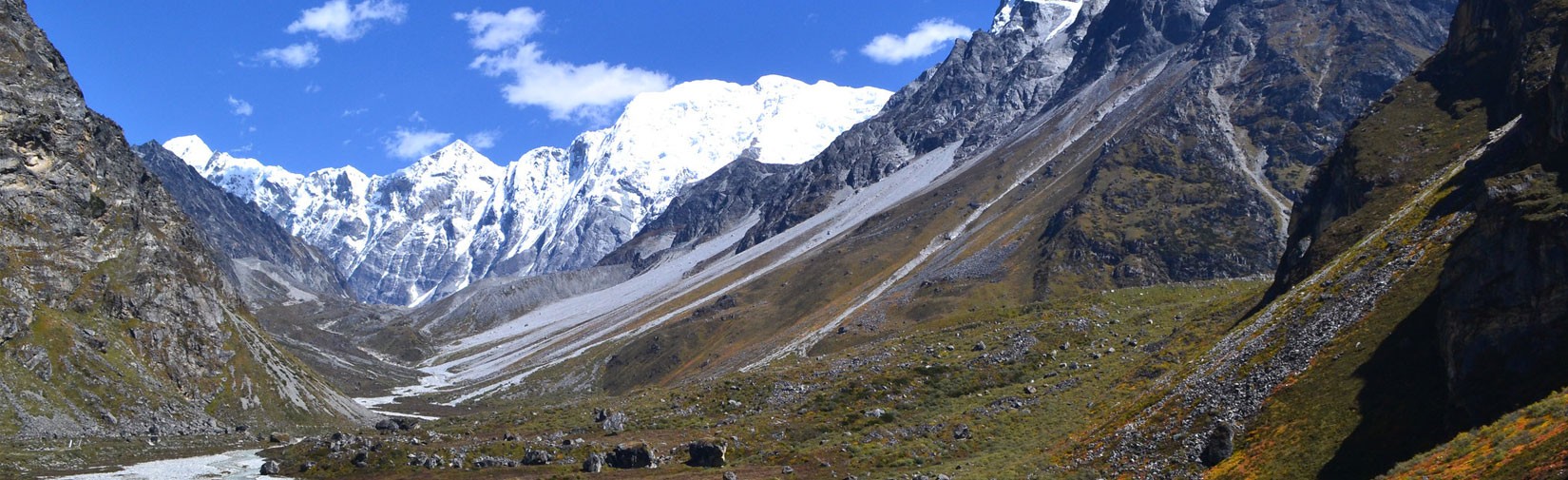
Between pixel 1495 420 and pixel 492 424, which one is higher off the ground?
pixel 492 424

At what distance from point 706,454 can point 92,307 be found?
100745 millimetres

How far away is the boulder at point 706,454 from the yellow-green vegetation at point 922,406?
129cm

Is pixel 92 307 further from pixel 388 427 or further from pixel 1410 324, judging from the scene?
pixel 1410 324

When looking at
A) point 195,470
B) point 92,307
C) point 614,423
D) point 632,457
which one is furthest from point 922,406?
point 92,307

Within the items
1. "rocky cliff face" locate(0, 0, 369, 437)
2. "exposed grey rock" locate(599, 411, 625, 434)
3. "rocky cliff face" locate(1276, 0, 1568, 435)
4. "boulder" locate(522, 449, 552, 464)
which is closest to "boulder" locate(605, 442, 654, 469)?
"boulder" locate(522, 449, 552, 464)

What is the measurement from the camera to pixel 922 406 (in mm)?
95250

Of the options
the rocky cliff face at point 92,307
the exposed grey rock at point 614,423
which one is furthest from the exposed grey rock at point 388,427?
the exposed grey rock at point 614,423

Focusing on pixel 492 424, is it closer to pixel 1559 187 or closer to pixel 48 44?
pixel 48 44

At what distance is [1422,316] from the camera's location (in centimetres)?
5391

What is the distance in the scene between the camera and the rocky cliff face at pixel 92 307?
12475 centimetres

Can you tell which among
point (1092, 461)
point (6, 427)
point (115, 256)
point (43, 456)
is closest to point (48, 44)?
point (115, 256)

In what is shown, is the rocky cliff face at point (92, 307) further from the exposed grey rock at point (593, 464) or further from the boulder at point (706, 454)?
the boulder at point (706, 454)

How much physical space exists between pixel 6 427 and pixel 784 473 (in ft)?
281

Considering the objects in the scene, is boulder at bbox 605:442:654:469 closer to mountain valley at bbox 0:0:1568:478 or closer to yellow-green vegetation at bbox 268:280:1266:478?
mountain valley at bbox 0:0:1568:478
